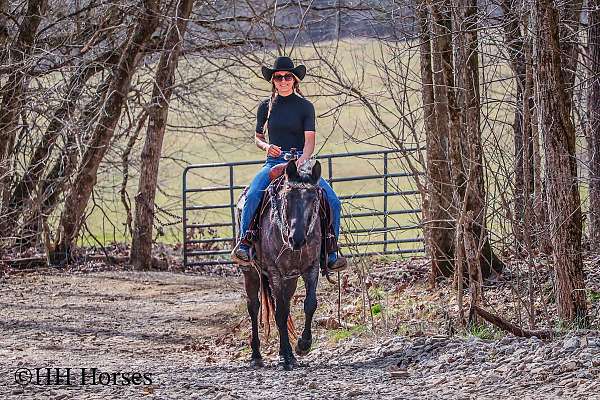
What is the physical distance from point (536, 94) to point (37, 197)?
39.5ft

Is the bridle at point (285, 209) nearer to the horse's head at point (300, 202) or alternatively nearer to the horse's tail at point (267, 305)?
the horse's head at point (300, 202)

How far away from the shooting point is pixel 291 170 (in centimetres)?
961

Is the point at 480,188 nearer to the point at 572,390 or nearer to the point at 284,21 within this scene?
the point at 572,390

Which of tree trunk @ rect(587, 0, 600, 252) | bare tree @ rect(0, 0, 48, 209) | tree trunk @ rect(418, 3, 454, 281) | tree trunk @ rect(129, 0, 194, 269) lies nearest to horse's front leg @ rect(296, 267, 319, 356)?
tree trunk @ rect(418, 3, 454, 281)

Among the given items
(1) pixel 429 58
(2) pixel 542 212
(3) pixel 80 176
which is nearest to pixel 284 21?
(3) pixel 80 176

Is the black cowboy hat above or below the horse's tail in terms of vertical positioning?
above

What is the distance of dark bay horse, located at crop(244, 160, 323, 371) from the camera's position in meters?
9.59

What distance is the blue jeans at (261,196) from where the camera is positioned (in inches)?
399

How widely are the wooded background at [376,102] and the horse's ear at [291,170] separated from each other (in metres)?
1.13

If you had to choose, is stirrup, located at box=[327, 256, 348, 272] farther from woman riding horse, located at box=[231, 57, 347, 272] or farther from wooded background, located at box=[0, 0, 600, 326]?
wooded background, located at box=[0, 0, 600, 326]

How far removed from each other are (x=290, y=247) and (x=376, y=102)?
82.9 inches

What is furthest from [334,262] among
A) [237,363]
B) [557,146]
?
[557,146]

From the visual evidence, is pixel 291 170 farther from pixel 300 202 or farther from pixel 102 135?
pixel 102 135

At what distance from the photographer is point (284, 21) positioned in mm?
23125
